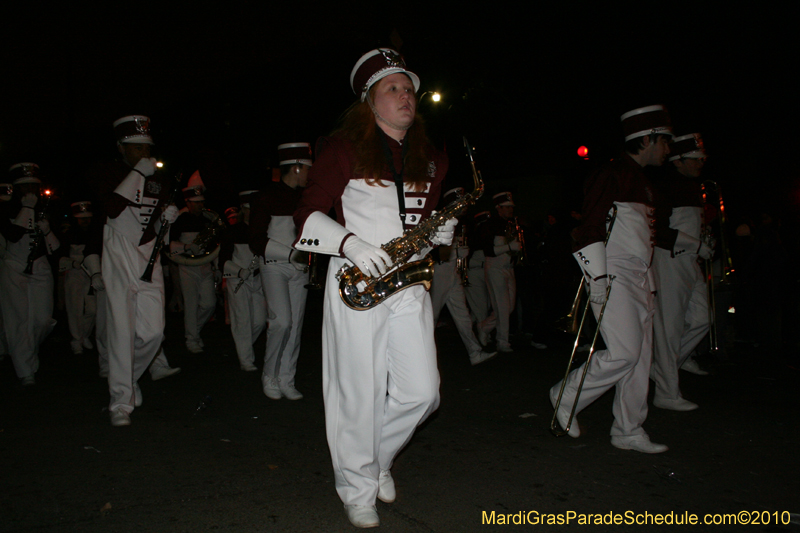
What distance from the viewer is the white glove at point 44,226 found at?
23.4ft

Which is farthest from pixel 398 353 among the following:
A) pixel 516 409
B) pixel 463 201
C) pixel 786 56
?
pixel 786 56

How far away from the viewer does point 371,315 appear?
3049mm

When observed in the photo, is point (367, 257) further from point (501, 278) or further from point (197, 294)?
point (197, 294)

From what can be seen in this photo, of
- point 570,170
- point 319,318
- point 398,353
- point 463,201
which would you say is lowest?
point 319,318

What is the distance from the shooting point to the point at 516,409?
5.62 metres

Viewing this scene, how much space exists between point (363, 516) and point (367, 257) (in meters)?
1.35

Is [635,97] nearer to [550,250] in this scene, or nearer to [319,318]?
[550,250]

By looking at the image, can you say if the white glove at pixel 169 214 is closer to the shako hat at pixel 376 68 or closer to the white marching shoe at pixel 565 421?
the shako hat at pixel 376 68

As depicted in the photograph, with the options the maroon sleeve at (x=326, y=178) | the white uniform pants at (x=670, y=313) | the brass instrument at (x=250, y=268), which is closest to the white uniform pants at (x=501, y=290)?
the white uniform pants at (x=670, y=313)

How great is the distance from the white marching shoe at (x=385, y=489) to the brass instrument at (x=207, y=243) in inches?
242

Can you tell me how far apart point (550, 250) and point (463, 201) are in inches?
258

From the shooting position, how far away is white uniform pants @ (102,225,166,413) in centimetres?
506

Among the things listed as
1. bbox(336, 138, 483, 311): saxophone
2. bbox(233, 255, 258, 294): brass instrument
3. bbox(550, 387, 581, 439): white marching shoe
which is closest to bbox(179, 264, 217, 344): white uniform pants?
bbox(233, 255, 258, 294): brass instrument

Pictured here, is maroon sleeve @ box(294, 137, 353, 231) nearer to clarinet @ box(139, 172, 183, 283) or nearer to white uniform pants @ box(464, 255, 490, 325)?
clarinet @ box(139, 172, 183, 283)
